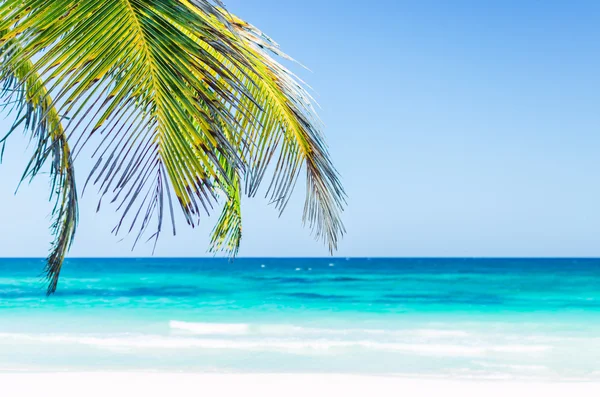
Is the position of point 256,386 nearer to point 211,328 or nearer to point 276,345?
point 276,345

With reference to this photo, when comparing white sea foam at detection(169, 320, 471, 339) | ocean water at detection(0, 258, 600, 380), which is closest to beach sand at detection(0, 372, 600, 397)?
ocean water at detection(0, 258, 600, 380)

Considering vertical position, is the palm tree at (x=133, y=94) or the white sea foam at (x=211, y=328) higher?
the palm tree at (x=133, y=94)

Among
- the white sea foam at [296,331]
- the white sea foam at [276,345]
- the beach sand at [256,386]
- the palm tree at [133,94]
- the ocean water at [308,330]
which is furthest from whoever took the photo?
the white sea foam at [296,331]

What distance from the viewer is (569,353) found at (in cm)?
1024

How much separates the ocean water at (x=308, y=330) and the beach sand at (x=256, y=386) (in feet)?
4.48

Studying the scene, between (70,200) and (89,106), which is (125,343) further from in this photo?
(89,106)

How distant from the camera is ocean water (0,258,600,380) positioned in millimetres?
9172

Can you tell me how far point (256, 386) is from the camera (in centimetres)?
650

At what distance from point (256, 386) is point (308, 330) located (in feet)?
23.0

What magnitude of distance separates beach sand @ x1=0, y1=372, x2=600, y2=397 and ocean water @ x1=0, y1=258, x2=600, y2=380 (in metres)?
1.37

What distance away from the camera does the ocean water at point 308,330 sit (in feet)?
30.1

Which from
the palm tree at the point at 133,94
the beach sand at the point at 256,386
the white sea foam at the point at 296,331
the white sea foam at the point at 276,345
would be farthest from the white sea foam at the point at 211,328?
the palm tree at the point at 133,94

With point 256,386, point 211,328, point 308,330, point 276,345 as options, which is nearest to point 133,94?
point 256,386

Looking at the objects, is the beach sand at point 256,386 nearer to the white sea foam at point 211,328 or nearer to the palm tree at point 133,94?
the palm tree at point 133,94
